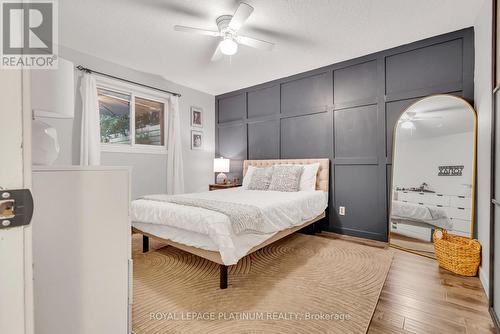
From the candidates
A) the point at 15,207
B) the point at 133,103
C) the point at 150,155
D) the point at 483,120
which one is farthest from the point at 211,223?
the point at 133,103

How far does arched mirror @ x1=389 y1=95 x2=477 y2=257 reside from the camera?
2.53 metres

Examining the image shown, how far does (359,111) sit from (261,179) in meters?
1.71

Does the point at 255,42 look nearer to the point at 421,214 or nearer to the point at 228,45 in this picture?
the point at 228,45

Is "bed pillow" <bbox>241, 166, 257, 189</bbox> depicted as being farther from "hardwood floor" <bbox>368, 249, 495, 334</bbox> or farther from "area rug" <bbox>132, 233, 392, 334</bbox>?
"hardwood floor" <bbox>368, 249, 495, 334</bbox>

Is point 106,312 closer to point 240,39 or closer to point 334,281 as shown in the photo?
point 334,281

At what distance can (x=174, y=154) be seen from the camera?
420 centimetres

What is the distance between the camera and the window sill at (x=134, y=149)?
3.55 metres

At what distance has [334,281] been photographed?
2.09 meters

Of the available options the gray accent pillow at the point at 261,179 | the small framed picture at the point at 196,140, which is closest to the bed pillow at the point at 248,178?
the gray accent pillow at the point at 261,179

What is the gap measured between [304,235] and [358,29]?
2.70m

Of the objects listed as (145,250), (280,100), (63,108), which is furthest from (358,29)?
(145,250)

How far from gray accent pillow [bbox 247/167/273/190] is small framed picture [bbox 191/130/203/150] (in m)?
1.54

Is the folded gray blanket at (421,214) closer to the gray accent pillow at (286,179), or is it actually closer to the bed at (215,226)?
the bed at (215,226)

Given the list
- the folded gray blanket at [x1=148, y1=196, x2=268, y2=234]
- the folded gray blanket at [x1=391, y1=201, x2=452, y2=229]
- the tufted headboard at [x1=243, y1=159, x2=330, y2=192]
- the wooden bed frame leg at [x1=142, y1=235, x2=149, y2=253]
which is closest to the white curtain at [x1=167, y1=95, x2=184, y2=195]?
the wooden bed frame leg at [x1=142, y1=235, x2=149, y2=253]
